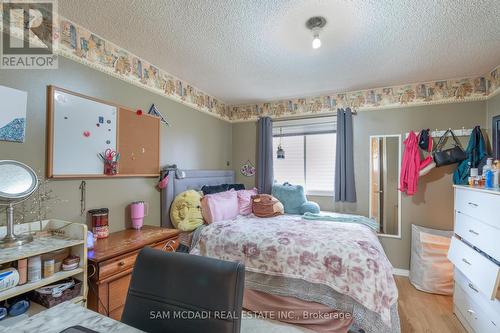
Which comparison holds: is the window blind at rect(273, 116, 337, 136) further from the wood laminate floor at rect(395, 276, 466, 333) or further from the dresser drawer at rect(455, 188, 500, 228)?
the wood laminate floor at rect(395, 276, 466, 333)

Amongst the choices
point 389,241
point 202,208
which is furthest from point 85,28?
point 389,241

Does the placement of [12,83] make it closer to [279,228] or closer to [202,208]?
[202,208]

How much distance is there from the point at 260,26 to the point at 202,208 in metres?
1.95

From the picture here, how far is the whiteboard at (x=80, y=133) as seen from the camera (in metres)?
1.82

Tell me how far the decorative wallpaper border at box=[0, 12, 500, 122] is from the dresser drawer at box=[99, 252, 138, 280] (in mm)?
1611

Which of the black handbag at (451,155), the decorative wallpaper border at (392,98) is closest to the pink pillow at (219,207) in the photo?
the decorative wallpaper border at (392,98)

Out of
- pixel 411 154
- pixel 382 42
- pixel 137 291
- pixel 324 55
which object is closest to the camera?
pixel 137 291

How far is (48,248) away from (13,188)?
0.43 meters

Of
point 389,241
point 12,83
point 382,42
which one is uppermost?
point 382,42

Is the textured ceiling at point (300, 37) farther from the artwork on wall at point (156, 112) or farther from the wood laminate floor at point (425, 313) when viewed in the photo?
the wood laminate floor at point (425, 313)

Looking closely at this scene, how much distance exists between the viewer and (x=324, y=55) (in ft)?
7.77

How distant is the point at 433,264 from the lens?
8.82ft

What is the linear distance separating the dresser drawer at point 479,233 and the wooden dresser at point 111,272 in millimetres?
2611

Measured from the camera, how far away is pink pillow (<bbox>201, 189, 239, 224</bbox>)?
275 centimetres
